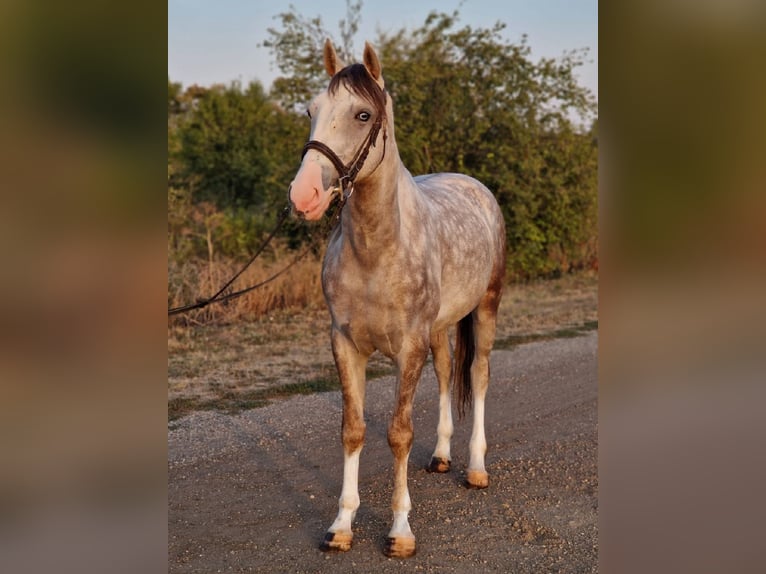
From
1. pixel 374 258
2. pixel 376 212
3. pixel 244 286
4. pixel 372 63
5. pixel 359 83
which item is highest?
pixel 372 63

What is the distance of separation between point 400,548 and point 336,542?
34 cm

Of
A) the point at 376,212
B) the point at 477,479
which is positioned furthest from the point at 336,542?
the point at 376,212

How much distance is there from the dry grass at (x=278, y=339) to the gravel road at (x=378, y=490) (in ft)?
1.77

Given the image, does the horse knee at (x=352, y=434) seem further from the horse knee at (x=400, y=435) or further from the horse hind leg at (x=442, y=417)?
the horse hind leg at (x=442, y=417)

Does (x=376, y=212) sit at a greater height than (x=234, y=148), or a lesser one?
lesser

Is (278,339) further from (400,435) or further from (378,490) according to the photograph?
(400,435)

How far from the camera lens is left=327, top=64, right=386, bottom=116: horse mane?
3234 mm

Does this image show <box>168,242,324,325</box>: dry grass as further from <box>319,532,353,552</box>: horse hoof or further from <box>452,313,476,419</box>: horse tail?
<box>319,532,353,552</box>: horse hoof

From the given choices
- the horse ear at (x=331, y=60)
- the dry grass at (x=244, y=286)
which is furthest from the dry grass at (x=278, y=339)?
the horse ear at (x=331, y=60)

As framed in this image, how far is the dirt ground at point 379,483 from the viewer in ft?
12.1

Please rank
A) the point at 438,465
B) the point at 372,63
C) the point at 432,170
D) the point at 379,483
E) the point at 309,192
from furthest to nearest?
the point at 432,170
the point at 438,465
the point at 379,483
the point at 372,63
the point at 309,192

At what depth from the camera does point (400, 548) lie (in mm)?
3670

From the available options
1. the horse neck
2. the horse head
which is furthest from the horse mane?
the horse neck
